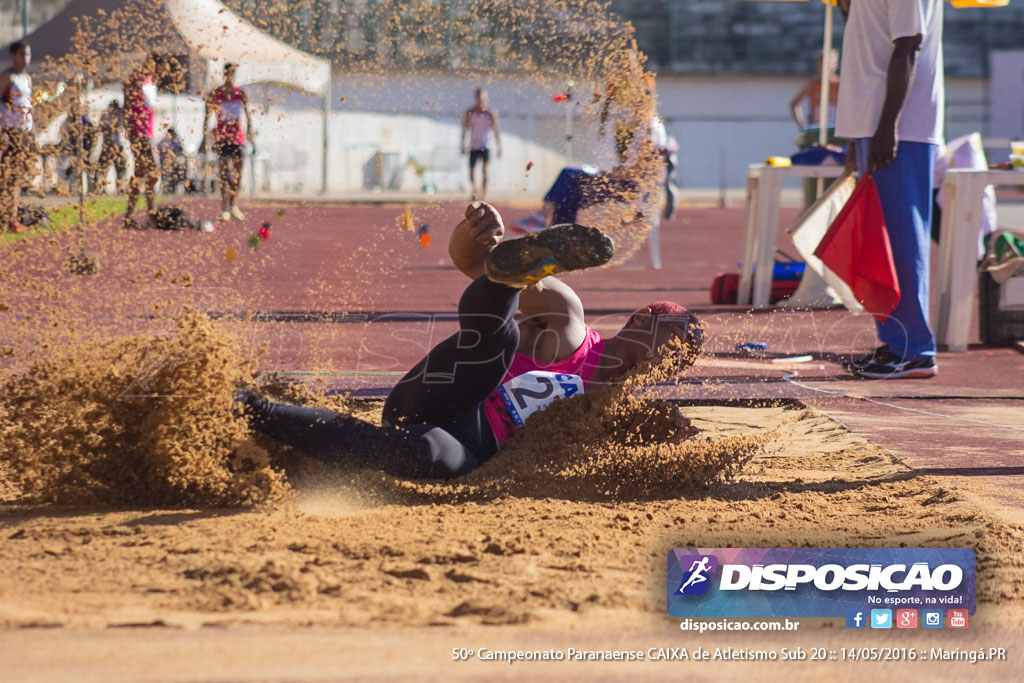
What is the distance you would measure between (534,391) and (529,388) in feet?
0.07

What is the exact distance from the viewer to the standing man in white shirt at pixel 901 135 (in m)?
5.22

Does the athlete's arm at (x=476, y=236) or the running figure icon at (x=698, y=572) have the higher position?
the athlete's arm at (x=476, y=236)

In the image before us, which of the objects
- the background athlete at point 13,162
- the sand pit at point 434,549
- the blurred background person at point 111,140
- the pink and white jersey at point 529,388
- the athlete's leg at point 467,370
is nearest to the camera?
the sand pit at point 434,549

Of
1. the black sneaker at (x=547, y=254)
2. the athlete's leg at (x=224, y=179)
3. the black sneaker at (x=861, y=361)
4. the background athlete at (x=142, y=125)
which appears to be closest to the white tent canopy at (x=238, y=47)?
the background athlete at (x=142, y=125)

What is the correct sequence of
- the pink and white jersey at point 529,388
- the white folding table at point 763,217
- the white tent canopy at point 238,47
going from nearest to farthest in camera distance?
the pink and white jersey at point 529,388
the white tent canopy at point 238,47
the white folding table at point 763,217

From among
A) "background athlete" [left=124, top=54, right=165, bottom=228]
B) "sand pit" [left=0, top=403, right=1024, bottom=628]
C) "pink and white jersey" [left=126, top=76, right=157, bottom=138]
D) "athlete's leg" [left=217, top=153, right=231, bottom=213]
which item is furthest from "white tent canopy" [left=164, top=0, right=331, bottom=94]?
"sand pit" [left=0, top=403, right=1024, bottom=628]

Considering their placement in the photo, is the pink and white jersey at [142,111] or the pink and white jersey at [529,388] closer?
the pink and white jersey at [529,388]

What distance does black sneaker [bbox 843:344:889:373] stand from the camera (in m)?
5.58

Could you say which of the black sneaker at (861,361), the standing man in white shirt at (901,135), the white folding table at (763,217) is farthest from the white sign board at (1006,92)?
the standing man in white shirt at (901,135)

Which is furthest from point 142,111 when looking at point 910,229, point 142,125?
point 910,229

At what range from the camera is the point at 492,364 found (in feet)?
10.4

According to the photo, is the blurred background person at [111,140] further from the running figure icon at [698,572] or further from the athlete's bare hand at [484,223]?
the running figure icon at [698,572]

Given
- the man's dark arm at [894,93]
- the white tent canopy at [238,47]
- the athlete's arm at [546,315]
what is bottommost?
the athlete's arm at [546,315]
